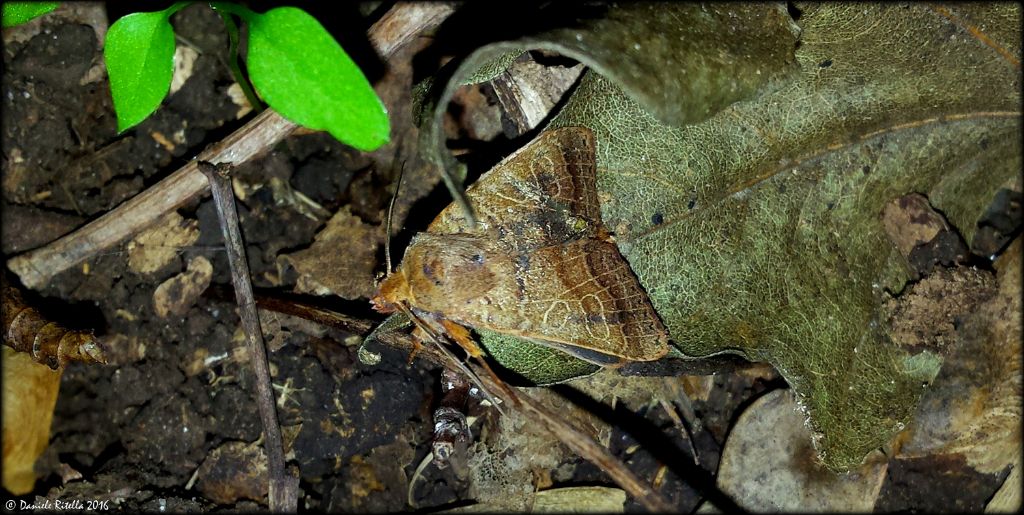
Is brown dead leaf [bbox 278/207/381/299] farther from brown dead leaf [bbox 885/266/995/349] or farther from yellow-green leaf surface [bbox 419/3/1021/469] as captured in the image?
brown dead leaf [bbox 885/266/995/349]

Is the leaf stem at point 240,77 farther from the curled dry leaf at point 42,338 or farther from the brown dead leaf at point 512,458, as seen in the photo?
the brown dead leaf at point 512,458

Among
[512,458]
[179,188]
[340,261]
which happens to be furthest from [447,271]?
[179,188]

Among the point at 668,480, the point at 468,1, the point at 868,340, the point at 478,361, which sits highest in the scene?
the point at 468,1

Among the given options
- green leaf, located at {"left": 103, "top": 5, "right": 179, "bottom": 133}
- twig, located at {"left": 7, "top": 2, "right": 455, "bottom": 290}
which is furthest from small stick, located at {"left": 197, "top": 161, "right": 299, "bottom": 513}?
green leaf, located at {"left": 103, "top": 5, "right": 179, "bottom": 133}

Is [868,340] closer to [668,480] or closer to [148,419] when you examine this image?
[668,480]

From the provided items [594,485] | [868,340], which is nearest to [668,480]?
[594,485]

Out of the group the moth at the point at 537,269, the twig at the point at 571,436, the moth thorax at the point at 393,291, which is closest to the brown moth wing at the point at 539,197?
the moth at the point at 537,269

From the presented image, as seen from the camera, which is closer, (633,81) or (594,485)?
(633,81)
